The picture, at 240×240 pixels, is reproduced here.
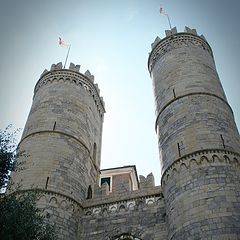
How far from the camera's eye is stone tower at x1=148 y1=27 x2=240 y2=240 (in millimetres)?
10363

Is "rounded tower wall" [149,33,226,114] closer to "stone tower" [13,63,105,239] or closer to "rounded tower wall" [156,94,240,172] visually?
"rounded tower wall" [156,94,240,172]

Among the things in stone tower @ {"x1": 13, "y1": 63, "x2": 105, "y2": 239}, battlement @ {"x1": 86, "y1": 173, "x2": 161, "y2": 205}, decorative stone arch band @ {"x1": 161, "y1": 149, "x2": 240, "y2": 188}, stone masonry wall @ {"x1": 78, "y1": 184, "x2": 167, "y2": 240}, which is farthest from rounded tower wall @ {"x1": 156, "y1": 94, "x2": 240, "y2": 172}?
stone tower @ {"x1": 13, "y1": 63, "x2": 105, "y2": 239}

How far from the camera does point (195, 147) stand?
1230 cm

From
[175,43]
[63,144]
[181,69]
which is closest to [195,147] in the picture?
[181,69]

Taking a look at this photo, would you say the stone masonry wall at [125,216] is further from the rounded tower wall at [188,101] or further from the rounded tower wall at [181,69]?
the rounded tower wall at [181,69]

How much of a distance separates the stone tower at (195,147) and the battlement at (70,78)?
166 inches

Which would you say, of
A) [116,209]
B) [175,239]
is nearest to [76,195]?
[116,209]

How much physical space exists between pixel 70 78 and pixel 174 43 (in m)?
5.66

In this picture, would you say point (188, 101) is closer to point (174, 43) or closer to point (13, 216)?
point (174, 43)

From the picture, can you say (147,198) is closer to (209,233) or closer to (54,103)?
(209,233)

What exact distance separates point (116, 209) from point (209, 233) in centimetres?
444

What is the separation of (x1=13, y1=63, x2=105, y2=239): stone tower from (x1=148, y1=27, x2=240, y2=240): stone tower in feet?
11.8

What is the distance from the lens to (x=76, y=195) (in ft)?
46.3

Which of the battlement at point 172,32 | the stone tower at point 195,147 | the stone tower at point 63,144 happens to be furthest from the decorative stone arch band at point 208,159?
the battlement at point 172,32
